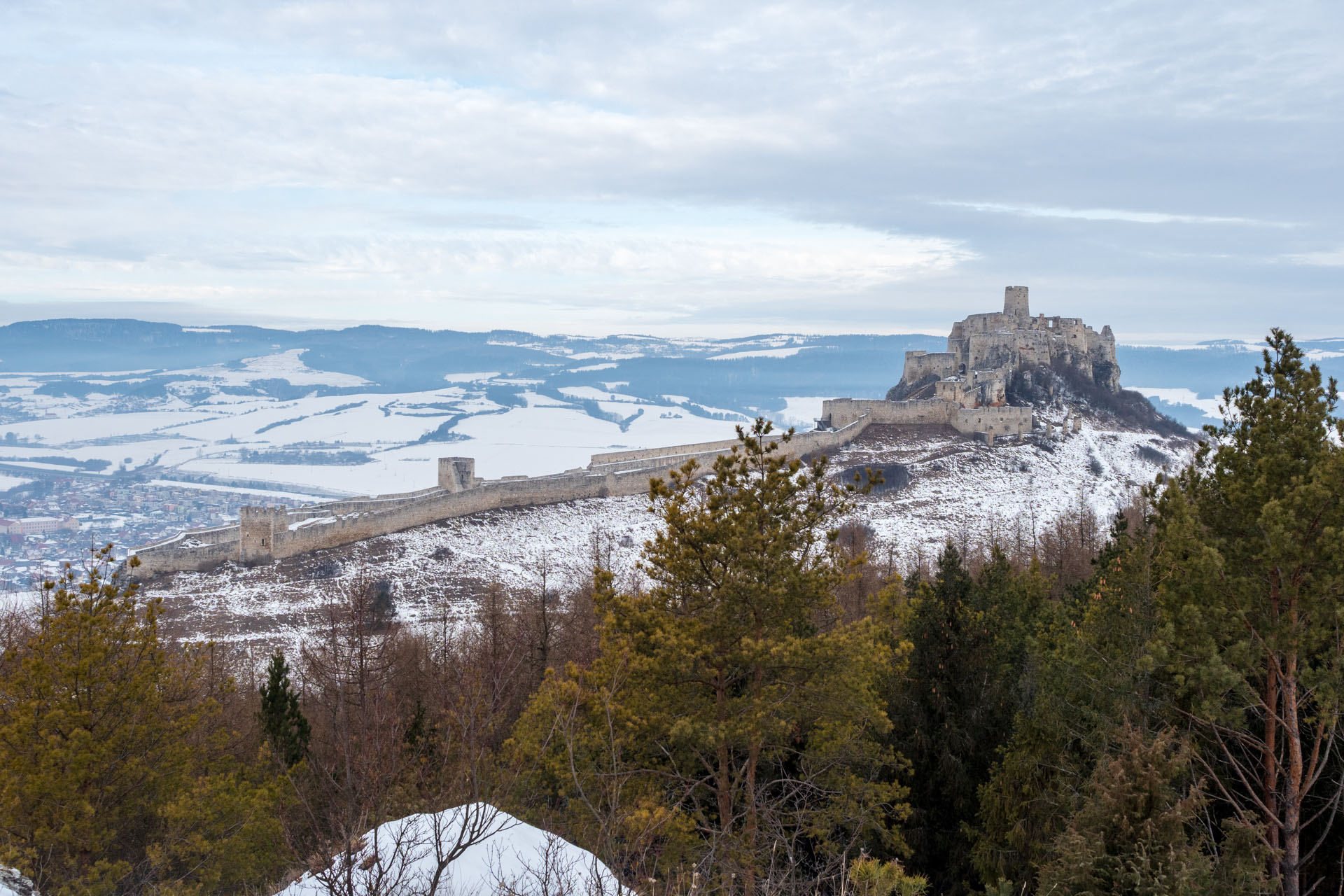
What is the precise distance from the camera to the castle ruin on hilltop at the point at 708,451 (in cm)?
4194

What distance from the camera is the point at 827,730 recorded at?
13.4m

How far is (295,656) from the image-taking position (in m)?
31.0

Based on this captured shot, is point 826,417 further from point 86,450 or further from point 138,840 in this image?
point 86,450

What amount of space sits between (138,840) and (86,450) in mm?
158747

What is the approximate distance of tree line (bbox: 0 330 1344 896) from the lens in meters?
9.52

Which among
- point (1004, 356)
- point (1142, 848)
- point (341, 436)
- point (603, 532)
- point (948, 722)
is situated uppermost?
point (1004, 356)

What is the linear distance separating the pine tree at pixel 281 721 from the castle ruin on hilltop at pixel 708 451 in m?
15.7

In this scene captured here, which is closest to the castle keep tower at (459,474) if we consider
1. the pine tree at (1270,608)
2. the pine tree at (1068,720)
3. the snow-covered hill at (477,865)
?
the pine tree at (1068,720)

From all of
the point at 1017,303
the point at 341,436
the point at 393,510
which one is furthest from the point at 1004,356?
the point at 341,436

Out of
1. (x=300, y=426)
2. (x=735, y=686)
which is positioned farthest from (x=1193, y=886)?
(x=300, y=426)

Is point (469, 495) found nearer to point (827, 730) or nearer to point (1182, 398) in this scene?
point (827, 730)

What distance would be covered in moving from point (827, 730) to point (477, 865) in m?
6.10

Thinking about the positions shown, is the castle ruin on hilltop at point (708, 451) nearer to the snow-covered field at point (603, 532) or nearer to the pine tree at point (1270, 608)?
the snow-covered field at point (603, 532)

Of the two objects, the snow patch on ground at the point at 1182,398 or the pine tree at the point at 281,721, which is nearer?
the pine tree at the point at 281,721
